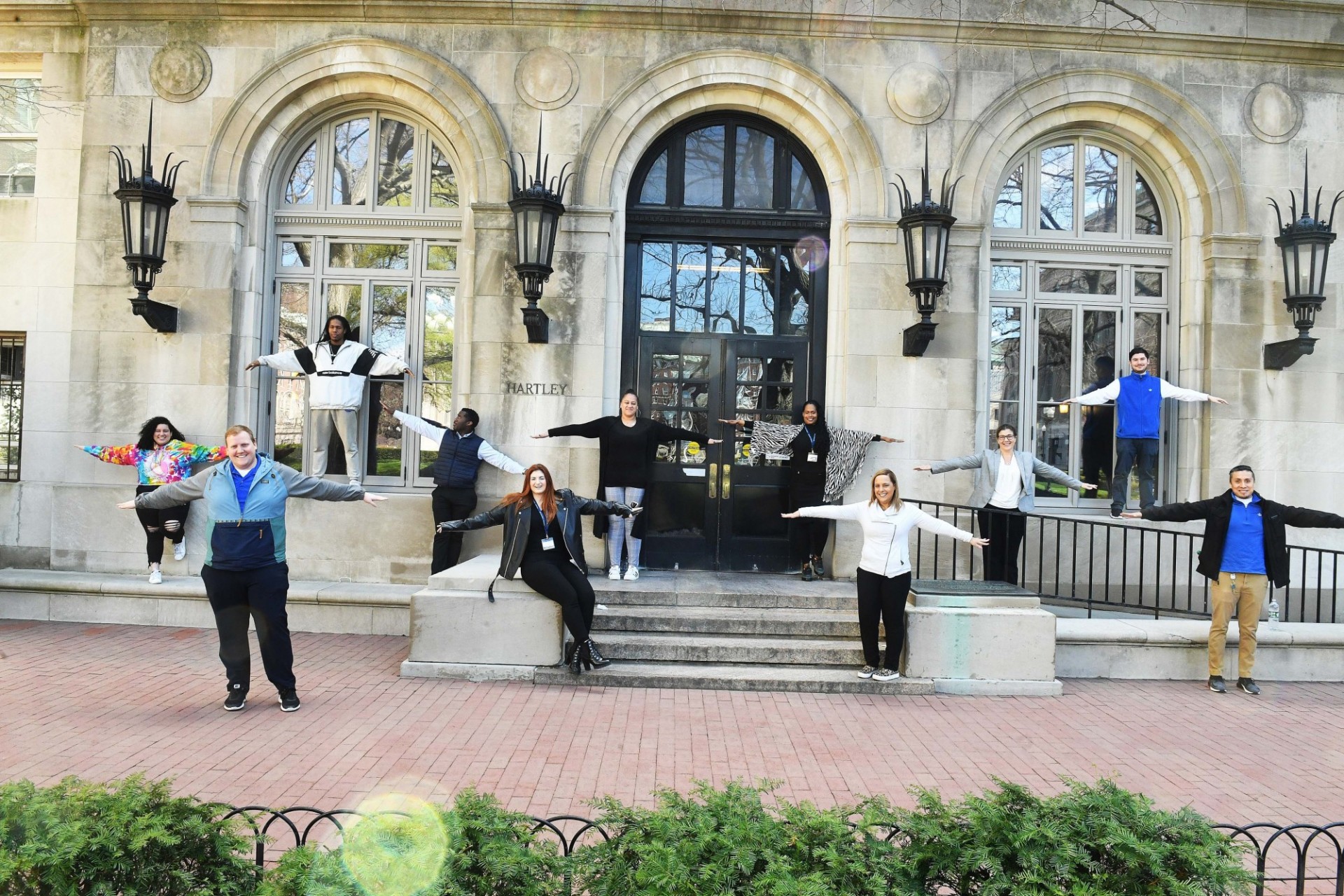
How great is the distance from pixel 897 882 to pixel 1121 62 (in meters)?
10.6

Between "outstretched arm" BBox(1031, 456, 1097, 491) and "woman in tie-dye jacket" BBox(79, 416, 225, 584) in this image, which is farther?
"woman in tie-dye jacket" BBox(79, 416, 225, 584)

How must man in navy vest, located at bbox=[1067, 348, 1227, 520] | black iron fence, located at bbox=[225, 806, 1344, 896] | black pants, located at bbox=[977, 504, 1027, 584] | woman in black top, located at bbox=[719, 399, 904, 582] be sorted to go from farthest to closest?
man in navy vest, located at bbox=[1067, 348, 1227, 520] → woman in black top, located at bbox=[719, 399, 904, 582] → black pants, located at bbox=[977, 504, 1027, 584] → black iron fence, located at bbox=[225, 806, 1344, 896]

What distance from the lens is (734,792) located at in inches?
141

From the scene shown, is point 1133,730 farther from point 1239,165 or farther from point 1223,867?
point 1239,165

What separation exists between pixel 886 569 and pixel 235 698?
5.32 meters

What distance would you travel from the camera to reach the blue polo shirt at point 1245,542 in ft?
26.7

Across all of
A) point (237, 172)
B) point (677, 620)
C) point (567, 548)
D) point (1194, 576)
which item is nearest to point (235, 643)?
point (567, 548)

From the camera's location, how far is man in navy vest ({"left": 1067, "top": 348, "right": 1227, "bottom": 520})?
10.3 metres

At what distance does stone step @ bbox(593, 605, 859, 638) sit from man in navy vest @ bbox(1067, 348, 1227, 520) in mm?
4123

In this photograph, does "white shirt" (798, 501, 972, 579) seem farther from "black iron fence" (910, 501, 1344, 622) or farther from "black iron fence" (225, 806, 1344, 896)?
"black iron fence" (225, 806, 1344, 896)

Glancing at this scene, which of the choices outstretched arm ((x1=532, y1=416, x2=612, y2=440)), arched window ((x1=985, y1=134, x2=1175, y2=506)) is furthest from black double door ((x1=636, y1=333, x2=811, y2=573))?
arched window ((x1=985, y1=134, x2=1175, y2=506))

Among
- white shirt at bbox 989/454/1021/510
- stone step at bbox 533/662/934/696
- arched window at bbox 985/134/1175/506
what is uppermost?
arched window at bbox 985/134/1175/506

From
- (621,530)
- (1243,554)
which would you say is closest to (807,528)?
(621,530)

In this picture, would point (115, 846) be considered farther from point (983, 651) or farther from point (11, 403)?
point (11, 403)
